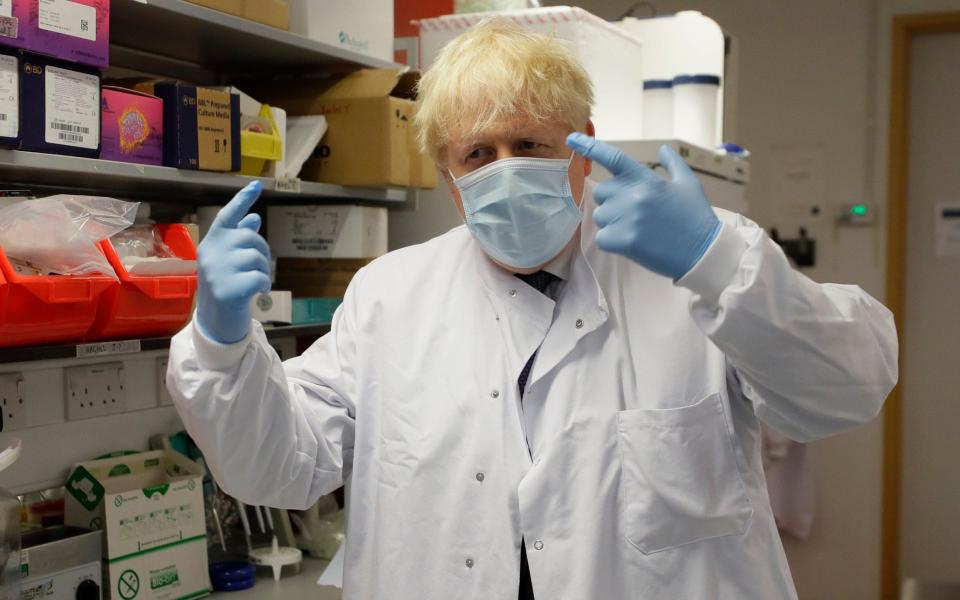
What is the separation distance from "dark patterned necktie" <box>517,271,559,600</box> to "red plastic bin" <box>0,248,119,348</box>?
0.72 metres

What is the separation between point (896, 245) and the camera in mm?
3979

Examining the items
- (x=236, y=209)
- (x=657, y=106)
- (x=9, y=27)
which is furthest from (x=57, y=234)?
(x=657, y=106)

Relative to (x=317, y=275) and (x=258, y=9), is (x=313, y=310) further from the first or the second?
(x=258, y=9)

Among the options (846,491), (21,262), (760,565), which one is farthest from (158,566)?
(846,491)

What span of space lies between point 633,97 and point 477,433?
1.35 m

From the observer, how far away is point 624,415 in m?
1.36

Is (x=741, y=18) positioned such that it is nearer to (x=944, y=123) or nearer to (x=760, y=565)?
(x=944, y=123)

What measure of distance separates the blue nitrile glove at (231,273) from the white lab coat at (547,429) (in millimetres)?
32

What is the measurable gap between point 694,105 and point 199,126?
1.37 meters

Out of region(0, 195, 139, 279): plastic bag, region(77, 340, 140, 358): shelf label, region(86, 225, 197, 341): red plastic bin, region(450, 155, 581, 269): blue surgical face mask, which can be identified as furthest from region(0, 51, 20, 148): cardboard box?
region(450, 155, 581, 269): blue surgical face mask

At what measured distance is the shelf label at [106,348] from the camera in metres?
1.63

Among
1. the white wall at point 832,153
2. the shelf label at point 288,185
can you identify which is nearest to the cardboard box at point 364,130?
the shelf label at point 288,185

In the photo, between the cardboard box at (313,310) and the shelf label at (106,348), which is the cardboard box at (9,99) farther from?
the cardboard box at (313,310)

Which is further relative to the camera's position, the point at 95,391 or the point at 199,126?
the point at 95,391
